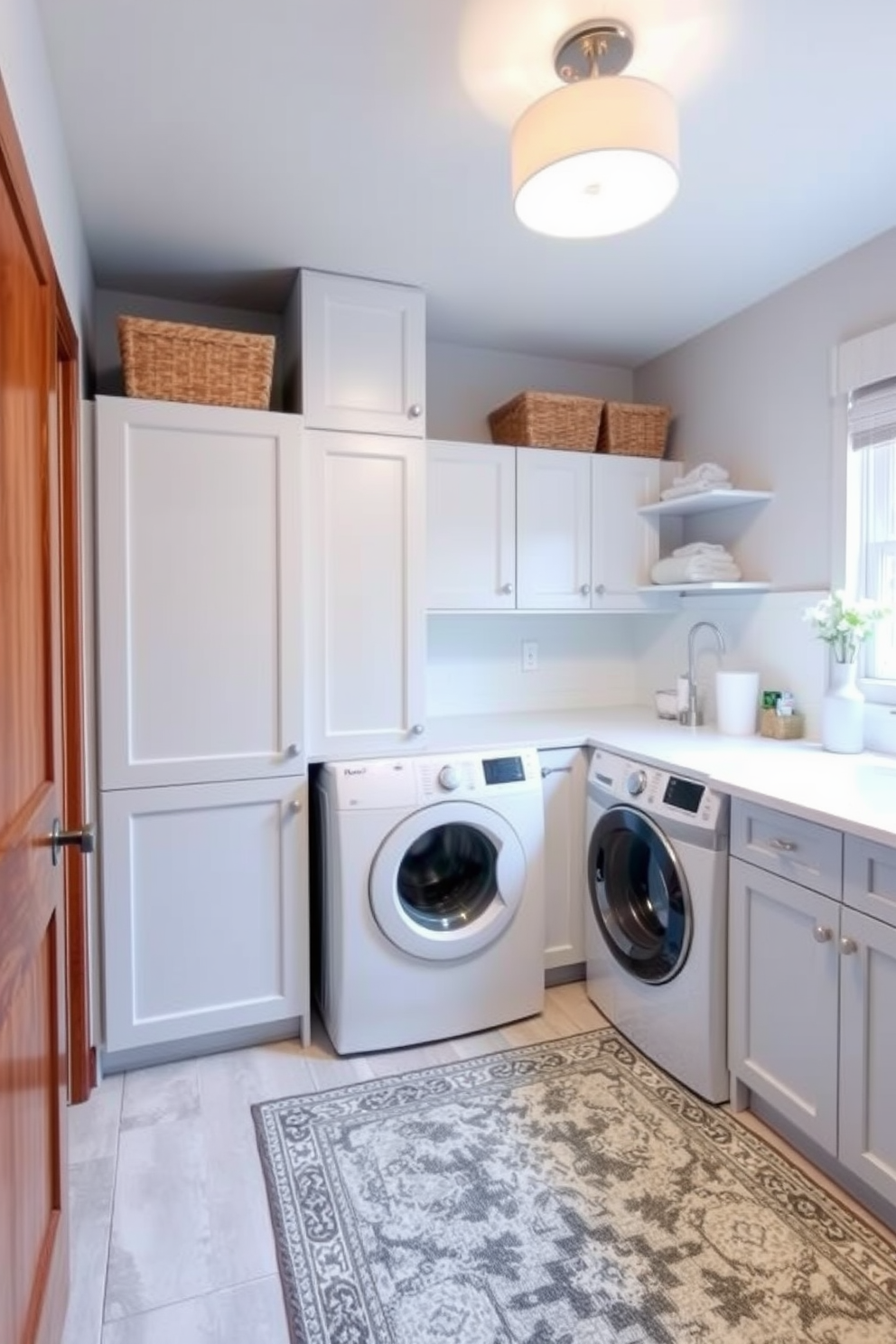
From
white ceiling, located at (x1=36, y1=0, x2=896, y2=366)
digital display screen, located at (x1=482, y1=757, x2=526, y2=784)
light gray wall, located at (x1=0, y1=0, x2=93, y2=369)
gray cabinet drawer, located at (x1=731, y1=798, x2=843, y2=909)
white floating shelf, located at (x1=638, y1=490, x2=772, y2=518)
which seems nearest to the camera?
light gray wall, located at (x1=0, y1=0, x2=93, y2=369)

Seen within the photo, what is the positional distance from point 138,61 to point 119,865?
73.8 inches

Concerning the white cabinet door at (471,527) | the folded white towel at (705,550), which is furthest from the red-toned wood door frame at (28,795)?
the folded white towel at (705,550)

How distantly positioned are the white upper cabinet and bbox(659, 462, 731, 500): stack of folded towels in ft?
0.72

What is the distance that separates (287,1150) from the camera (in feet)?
5.96

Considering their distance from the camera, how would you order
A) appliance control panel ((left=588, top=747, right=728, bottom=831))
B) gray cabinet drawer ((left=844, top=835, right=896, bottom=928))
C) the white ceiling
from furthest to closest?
appliance control panel ((left=588, top=747, right=728, bottom=831))
gray cabinet drawer ((left=844, top=835, right=896, bottom=928))
the white ceiling

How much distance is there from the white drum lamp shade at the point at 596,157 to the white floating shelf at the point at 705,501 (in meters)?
1.22

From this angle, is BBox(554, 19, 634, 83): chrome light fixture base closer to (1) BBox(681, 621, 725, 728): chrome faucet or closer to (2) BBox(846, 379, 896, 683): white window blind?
(2) BBox(846, 379, 896, 683): white window blind

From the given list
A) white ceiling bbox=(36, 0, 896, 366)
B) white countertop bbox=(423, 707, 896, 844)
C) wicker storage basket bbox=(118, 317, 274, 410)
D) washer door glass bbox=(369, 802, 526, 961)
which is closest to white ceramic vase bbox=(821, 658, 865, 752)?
white countertop bbox=(423, 707, 896, 844)

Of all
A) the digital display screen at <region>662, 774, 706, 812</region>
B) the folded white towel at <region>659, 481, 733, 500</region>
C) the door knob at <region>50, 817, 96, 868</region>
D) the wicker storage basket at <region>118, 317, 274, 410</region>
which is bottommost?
the digital display screen at <region>662, 774, 706, 812</region>

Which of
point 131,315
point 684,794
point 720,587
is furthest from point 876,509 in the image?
point 131,315

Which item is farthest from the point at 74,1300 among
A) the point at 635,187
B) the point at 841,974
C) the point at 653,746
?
the point at 635,187

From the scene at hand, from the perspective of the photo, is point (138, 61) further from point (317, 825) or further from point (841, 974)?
point (841, 974)

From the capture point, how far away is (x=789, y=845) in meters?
1.74

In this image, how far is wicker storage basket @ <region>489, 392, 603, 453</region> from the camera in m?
2.73
